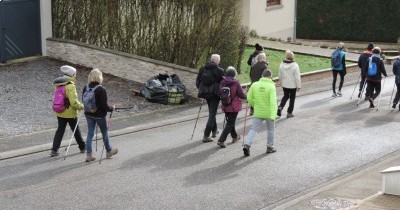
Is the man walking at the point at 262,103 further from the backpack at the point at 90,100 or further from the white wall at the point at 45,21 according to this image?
the white wall at the point at 45,21

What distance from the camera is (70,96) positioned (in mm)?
11359

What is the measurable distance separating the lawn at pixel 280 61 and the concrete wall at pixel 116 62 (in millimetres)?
3319

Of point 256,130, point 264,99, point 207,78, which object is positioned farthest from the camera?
point 207,78

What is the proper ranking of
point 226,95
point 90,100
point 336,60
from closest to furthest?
point 90,100 → point 226,95 → point 336,60

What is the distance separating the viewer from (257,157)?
473 inches

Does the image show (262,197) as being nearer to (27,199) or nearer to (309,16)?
(27,199)

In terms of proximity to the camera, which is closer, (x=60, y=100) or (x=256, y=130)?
(x=60, y=100)

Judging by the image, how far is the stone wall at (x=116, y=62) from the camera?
18.2 m

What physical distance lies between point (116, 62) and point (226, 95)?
759 cm

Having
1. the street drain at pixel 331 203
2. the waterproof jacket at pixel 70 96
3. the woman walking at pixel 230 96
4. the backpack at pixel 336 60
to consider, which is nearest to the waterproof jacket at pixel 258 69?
the woman walking at pixel 230 96

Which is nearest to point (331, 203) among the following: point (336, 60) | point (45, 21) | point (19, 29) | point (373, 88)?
point (373, 88)

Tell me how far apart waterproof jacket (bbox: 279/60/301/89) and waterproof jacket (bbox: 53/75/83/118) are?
5921 millimetres

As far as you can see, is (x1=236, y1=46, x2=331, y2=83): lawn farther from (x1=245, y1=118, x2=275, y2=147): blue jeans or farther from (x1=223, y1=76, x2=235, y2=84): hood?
(x1=245, y1=118, x2=275, y2=147): blue jeans

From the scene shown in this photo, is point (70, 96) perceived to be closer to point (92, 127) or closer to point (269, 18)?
point (92, 127)
